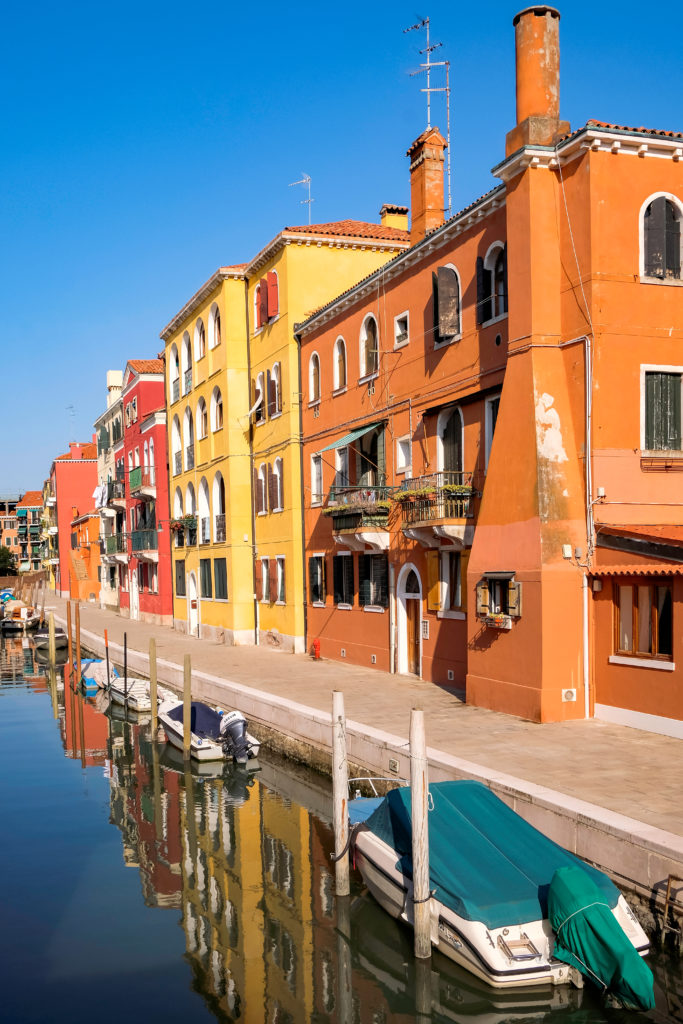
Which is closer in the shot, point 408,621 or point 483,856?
point 483,856

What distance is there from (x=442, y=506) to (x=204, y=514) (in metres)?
20.9

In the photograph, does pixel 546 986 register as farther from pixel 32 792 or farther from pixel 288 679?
pixel 288 679

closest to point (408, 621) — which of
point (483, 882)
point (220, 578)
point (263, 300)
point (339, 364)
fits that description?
point (339, 364)

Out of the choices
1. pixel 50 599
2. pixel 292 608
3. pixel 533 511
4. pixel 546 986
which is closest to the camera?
pixel 546 986

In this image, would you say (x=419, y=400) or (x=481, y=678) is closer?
(x=481, y=678)

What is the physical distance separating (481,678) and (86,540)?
55.7m

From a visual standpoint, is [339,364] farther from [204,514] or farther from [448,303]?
[204,514]

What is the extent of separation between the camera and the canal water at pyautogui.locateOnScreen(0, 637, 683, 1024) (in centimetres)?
957

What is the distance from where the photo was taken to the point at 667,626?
14469 mm

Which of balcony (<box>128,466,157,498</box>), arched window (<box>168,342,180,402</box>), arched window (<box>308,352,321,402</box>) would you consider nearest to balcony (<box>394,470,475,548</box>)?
arched window (<box>308,352,321,402</box>)

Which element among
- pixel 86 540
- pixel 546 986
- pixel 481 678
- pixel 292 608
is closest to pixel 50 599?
pixel 86 540

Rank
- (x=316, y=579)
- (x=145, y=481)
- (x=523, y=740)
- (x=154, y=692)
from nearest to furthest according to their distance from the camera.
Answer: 1. (x=523, y=740)
2. (x=154, y=692)
3. (x=316, y=579)
4. (x=145, y=481)

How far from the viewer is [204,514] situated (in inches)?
1519

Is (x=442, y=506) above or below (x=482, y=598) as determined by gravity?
above
